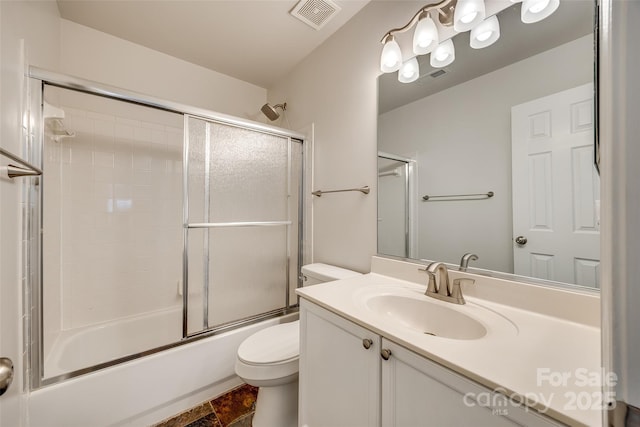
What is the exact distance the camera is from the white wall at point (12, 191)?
81 centimetres

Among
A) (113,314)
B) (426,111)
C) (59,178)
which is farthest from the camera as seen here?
(113,314)

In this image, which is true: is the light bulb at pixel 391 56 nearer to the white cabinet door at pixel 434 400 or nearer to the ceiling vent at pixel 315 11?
the ceiling vent at pixel 315 11

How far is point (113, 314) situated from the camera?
74.4 inches

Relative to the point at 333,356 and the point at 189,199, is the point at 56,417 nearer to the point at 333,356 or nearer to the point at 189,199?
the point at 189,199

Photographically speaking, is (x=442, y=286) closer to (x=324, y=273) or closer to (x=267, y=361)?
(x=324, y=273)

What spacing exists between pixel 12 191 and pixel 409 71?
5.85 feet

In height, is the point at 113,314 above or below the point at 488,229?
below

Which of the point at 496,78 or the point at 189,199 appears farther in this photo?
the point at 189,199

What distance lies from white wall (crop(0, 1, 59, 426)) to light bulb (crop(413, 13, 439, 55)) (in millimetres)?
1588

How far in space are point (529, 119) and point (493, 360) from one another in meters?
0.86

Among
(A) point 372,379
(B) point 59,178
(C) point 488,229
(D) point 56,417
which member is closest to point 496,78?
(C) point 488,229

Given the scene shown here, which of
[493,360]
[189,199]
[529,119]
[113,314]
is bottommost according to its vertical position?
[113,314]

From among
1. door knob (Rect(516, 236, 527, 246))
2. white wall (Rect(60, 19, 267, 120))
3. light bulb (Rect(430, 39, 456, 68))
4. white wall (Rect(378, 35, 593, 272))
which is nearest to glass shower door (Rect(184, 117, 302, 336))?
white wall (Rect(60, 19, 267, 120))

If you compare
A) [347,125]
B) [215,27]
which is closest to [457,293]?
[347,125]
